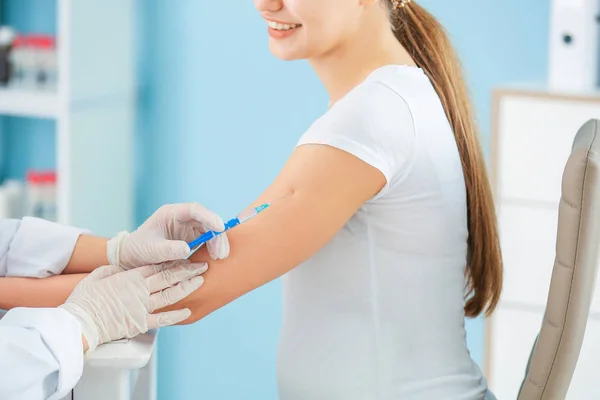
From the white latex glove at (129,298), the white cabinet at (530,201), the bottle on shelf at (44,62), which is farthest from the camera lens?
the bottle on shelf at (44,62)

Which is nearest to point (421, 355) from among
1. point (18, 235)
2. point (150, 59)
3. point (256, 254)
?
point (256, 254)

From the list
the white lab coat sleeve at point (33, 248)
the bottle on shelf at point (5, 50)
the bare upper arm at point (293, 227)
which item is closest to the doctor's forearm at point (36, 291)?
the white lab coat sleeve at point (33, 248)

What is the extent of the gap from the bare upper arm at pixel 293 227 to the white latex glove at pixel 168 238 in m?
0.03

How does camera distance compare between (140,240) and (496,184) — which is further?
(496,184)

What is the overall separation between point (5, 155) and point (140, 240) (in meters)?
1.64

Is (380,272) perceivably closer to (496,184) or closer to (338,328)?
(338,328)

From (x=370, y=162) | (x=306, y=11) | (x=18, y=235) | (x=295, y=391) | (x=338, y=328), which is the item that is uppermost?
(x=306, y=11)

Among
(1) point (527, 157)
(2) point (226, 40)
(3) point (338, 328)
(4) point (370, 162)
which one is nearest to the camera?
(4) point (370, 162)

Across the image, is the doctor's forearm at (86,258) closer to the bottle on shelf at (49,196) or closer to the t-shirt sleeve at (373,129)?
the t-shirt sleeve at (373,129)

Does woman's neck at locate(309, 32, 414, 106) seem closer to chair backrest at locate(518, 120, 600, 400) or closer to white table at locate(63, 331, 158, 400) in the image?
chair backrest at locate(518, 120, 600, 400)

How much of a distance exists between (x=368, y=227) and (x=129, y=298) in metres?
0.36

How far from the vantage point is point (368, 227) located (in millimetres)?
1294

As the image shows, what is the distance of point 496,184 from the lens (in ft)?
7.10

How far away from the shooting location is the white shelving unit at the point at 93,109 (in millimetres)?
2330
